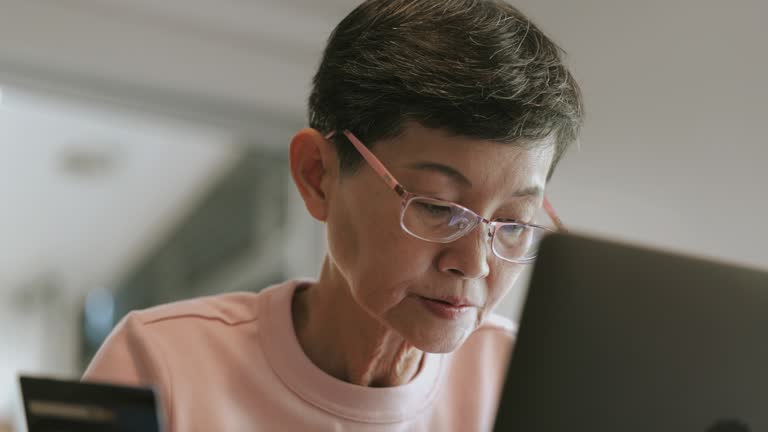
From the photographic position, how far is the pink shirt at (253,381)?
1028mm

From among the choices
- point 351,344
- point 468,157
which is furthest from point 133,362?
point 468,157

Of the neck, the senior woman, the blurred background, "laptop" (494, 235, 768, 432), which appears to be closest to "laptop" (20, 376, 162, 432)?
"laptop" (494, 235, 768, 432)

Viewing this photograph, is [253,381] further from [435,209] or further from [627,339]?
[627,339]

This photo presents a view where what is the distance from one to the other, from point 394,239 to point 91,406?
39 centimetres

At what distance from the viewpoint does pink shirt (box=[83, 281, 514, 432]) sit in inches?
40.5

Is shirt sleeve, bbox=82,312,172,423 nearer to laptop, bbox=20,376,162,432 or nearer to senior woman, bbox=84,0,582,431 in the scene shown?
senior woman, bbox=84,0,582,431

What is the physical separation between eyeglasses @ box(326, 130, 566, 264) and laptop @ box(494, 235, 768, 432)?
1.13 ft

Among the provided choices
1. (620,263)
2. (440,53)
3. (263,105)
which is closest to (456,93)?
(440,53)

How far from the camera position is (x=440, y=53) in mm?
911

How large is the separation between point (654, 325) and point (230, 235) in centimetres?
324

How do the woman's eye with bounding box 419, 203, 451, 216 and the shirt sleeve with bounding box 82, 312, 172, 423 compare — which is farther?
the shirt sleeve with bounding box 82, 312, 172, 423

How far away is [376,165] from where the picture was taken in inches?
36.9

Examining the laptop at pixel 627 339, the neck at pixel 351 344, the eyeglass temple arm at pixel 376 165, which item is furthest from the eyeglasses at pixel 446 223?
the laptop at pixel 627 339

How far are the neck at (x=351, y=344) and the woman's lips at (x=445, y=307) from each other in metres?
0.16
